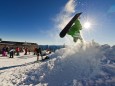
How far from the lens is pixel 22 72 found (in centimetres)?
1194

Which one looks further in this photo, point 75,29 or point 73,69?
point 75,29

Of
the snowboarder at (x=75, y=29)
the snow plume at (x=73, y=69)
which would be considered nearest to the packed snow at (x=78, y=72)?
the snow plume at (x=73, y=69)

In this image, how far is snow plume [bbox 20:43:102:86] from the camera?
921 cm

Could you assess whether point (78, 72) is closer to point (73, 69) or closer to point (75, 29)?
point (73, 69)

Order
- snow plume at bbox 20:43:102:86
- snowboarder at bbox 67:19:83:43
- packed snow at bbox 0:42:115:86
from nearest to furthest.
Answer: packed snow at bbox 0:42:115:86, snow plume at bbox 20:43:102:86, snowboarder at bbox 67:19:83:43

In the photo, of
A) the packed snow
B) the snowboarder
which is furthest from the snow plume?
the snowboarder

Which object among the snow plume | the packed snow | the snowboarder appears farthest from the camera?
the snowboarder

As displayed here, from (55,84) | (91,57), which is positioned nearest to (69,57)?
(91,57)

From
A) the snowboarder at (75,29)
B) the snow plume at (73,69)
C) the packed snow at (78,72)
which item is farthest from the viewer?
the snowboarder at (75,29)

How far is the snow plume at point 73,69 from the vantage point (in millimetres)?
9211

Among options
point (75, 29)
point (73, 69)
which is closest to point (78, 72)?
point (73, 69)

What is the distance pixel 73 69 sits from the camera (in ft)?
34.6

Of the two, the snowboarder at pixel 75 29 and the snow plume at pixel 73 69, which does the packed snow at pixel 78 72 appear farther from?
the snowboarder at pixel 75 29

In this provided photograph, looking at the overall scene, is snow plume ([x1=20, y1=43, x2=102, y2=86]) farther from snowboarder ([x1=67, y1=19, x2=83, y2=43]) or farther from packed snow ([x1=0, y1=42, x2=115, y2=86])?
snowboarder ([x1=67, y1=19, x2=83, y2=43])
